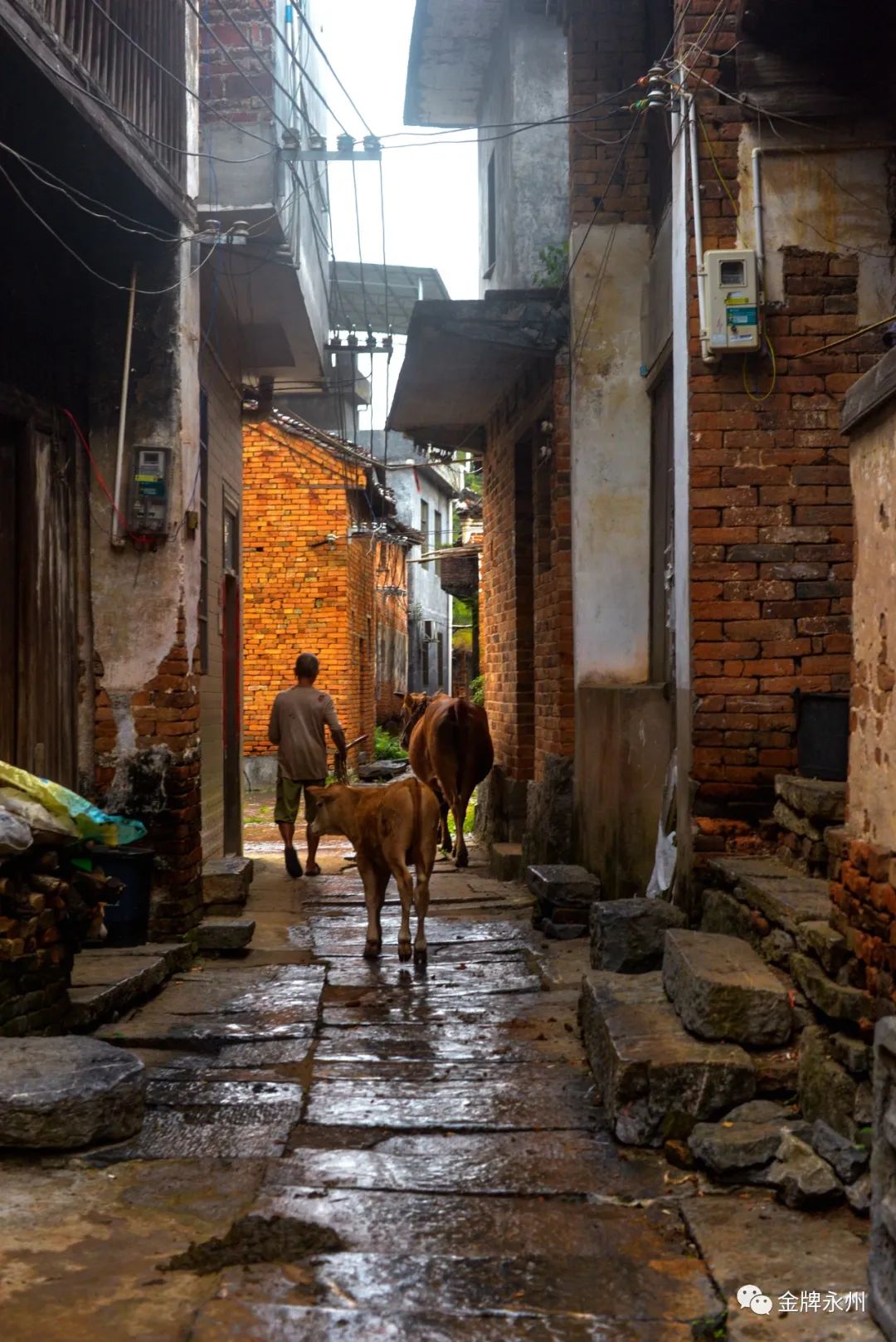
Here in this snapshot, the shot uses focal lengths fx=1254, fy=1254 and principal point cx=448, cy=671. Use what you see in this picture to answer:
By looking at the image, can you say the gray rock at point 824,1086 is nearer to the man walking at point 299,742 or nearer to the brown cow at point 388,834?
the brown cow at point 388,834

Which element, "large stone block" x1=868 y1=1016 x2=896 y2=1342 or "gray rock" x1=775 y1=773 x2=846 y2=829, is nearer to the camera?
"large stone block" x1=868 y1=1016 x2=896 y2=1342

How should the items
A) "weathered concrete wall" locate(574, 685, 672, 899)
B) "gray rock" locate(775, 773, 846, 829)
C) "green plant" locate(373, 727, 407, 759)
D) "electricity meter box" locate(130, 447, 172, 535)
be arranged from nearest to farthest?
"gray rock" locate(775, 773, 846, 829) < "electricity meter box" locate(130, 447, 172, 535) < "weathered concrete wall" locate(574, 685, 672, 899) < "green plant" locate(373, 727, 407, 759)

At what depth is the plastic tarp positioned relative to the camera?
5.30 m

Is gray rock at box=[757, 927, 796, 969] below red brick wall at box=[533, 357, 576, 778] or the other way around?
below

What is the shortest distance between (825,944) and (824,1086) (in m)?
0.48

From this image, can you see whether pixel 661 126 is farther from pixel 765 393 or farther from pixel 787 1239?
pixel 787 1239

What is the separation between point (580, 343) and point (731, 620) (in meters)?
3.46

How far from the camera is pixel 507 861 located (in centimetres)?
1076

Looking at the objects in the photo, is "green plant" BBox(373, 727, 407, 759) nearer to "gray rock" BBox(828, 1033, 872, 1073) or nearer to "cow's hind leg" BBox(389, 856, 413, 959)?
"cow's hind leg" BBox(389, 856, 413, 959)

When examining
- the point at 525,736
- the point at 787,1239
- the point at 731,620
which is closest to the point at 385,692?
the point at 525,736

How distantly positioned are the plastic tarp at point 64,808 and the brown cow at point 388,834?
2057mm

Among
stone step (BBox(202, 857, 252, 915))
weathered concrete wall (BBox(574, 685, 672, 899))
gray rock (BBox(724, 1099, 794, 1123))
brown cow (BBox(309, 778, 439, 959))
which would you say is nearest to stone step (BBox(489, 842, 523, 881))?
Result: weathered concrete wall (BBox(574, 685, 672, 899))

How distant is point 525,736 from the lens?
11445mm

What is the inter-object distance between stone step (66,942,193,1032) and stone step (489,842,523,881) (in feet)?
13.2
